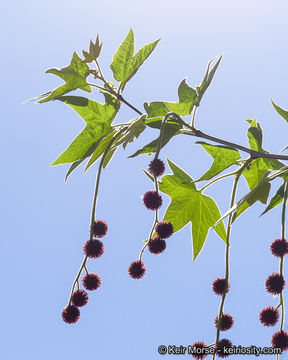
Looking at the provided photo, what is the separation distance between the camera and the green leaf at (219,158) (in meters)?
3.65

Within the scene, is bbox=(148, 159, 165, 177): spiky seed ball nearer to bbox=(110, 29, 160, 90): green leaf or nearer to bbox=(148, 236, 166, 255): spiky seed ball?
bbox=(148, 236, 166, 255): spiky seed ball

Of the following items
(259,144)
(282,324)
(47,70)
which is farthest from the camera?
(259,144)

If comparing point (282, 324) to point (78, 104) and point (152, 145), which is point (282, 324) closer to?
point (152, 145)

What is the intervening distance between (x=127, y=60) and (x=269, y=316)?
61.3 inches

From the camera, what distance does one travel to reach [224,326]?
3.24 metres

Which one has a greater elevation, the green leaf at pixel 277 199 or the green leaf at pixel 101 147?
the green leaf at pixel 101 147

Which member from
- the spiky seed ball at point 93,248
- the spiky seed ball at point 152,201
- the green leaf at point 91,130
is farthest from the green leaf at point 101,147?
the spiky seed ball at point 93,248

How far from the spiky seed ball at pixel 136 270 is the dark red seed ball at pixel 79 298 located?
30 centimetres

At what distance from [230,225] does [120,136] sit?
0.75m

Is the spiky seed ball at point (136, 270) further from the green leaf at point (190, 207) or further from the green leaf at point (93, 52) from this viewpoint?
the green leaf at point (93, 52)

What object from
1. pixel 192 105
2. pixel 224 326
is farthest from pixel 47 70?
pixel 224 326

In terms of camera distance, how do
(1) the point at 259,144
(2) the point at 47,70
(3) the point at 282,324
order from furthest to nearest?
(1) the point at 259,144
(2) the point at 47,70
(3) the point at 282,324

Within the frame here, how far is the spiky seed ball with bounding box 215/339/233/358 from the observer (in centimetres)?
302

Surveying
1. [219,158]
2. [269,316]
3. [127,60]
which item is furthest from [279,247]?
[127,60]
